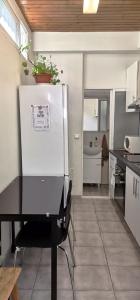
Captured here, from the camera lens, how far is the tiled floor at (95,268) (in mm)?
2189

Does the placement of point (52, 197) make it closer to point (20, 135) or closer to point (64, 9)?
point (20, 135)

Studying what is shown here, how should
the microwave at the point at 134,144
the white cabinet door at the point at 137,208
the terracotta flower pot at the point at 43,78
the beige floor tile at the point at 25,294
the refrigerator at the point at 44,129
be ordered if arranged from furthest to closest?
the microwave at the point at 134,144, the terracotta flower pot at the point at 43,78, the refrigerator at the point at 44,129, the white cabinet door at the point at 137,208, the beige floor tile at the point at 25,294

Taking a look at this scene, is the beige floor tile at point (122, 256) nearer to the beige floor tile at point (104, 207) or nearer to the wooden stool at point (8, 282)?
the wooden stool at point (8, 282)

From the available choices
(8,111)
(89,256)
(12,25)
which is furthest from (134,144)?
(12,25)

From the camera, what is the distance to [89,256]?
279 centimetres

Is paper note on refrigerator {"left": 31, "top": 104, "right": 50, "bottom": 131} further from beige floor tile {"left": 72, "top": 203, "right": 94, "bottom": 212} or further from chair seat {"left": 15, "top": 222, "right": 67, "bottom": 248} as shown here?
beige floor tile {"left": 72, "top": 203, "right": 94, "bottom": 212}

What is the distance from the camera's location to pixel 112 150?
4.77 meters

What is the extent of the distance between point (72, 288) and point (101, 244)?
2.94 ft

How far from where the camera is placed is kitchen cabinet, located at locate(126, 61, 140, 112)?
400cm

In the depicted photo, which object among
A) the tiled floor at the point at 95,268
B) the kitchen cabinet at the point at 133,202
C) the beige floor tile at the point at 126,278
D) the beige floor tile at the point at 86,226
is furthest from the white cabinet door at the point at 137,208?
the beige floor tile at the point at 86,226

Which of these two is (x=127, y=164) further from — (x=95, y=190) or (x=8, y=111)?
(x=95, y=190)

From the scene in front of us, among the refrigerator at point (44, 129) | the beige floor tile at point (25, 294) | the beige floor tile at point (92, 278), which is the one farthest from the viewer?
the refrigerator at point (44, 129)

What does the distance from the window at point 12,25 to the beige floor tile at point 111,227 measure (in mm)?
2673

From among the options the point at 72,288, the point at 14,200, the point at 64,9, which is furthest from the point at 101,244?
the point at 64,9
